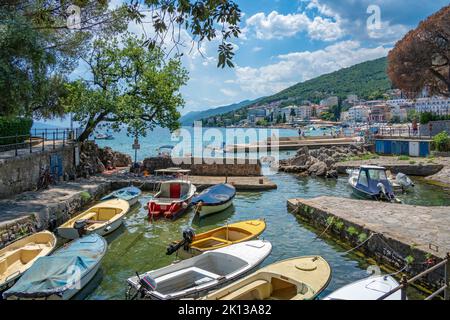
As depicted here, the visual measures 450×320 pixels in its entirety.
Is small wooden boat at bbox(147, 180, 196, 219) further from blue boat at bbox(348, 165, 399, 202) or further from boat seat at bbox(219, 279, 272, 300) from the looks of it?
boat seat at bbox(219, 279, 272, 300)

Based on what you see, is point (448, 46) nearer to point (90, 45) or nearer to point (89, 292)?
point (90, 45)

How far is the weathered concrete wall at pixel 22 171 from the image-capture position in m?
17.7

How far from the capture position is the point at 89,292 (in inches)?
397

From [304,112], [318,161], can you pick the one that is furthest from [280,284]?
[304,112]

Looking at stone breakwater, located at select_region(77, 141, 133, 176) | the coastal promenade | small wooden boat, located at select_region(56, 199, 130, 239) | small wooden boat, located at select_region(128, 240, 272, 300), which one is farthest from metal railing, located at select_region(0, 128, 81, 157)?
the coastal promenade

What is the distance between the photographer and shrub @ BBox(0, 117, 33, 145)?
2323 centimetres

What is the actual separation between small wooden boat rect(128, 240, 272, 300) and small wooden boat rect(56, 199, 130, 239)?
586cm

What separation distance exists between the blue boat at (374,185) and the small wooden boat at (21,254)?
15774mm

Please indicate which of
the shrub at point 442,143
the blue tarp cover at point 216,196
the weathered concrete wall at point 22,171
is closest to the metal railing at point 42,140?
the weathered concrete wall at point 22,171

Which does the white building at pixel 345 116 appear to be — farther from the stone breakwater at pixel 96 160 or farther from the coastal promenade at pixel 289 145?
the stone breakwater at pixel 96 160

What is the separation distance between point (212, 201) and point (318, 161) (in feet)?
57.1
